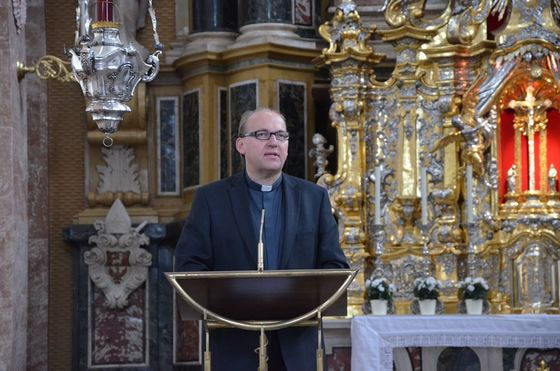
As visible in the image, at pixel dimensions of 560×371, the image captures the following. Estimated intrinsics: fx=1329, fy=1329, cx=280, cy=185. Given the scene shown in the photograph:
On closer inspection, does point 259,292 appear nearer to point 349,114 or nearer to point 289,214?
point 289,214

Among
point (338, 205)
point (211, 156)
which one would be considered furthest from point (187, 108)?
point (338, 205)

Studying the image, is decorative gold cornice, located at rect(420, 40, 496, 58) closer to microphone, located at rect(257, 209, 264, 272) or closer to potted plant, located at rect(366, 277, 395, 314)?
potted plant, located at rect(366, 277, 395, 314)

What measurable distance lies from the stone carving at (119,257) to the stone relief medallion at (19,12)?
2330 millimetres

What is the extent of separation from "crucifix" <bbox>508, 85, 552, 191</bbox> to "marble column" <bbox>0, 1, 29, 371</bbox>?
15.1ft

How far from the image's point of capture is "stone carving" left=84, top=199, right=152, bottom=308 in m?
13.8

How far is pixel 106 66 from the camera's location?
377 inches

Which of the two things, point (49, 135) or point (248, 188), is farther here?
point (49, 135)

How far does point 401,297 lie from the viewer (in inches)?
476

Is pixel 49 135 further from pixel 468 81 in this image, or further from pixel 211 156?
pixel 468 81

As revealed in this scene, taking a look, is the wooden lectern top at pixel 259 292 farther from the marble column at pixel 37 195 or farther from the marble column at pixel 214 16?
the marble column at pixel 214 16

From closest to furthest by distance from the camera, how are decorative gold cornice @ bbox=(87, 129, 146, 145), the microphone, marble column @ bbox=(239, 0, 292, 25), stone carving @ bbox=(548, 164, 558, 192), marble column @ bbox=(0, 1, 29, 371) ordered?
the microphone < marble column @ bbox=(0, 1, 29, 371) < stone carving @ bbox=(548, 164, 558, 192) < marble column @ bbox=(239, 0, 292, 25) < decorative gold cornice @ bbox=(87, 129, 146, 145)

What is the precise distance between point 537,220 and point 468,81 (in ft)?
4.74

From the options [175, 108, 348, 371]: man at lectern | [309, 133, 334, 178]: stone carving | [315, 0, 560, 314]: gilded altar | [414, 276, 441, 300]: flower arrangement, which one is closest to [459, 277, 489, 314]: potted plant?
[414, 276, 441, 300]: flower arrangement

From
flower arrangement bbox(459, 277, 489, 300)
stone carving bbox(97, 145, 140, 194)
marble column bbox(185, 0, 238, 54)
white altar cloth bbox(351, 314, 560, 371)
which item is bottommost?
white altar cloth bbox(351, 314, 560, 371)
